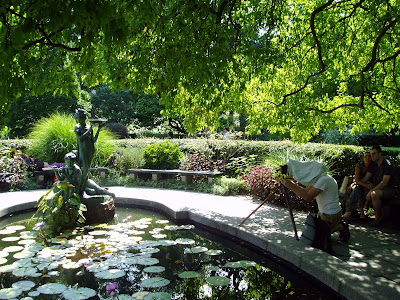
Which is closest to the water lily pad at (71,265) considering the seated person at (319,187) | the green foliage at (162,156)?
the seated person at (319,187)

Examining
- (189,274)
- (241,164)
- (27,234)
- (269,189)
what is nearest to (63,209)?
(27,234)

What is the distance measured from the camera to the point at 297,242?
15.3 feet

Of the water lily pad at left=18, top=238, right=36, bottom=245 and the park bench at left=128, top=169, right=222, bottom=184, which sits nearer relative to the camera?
the water lily pad at left=18, top=238, right=36, bottom=245

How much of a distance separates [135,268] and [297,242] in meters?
2.14

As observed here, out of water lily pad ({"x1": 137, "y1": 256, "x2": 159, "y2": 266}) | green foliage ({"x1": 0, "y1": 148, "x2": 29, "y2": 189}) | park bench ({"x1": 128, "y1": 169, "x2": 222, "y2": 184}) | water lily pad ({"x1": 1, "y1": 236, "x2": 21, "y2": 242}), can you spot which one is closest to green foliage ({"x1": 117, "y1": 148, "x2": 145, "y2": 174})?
park bench ({"x1": 128, "y1": 169, "x2": 222, "y2": 184})

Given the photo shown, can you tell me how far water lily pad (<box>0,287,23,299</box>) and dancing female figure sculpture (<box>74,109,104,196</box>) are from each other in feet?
9.72

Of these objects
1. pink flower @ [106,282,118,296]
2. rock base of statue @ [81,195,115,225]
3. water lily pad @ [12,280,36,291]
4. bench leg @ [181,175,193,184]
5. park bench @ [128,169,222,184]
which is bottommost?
pink flower @ [106,282,118,296]

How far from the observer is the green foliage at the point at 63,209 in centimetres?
584

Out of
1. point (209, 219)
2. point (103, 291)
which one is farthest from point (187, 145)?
point (103, 291)

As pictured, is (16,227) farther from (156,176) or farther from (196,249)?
(156,176)

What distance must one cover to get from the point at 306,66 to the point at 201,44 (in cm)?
407

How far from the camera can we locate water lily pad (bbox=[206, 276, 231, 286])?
13.0 feet

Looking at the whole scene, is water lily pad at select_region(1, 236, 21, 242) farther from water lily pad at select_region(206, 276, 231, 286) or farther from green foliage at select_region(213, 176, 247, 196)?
green foliage at select_region(213, 176, 247, 196)

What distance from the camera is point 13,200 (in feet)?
26.4
